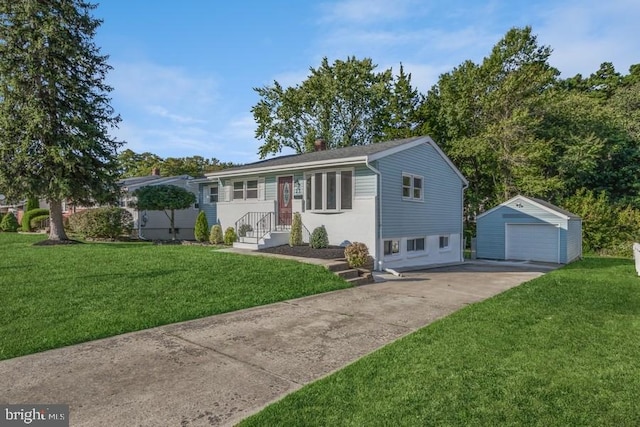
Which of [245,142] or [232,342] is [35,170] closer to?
[232,342]

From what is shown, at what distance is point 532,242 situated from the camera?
17.3 metres

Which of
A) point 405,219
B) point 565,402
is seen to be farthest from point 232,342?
point 405,219

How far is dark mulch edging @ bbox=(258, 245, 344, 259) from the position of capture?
38.6ft

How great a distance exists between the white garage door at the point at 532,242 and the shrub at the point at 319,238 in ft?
34.4

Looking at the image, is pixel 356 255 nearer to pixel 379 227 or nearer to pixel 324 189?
pixel 379 227

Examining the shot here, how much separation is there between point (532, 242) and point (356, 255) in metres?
11.3

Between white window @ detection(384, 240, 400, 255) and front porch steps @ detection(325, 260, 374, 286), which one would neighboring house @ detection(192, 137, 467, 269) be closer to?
white window @ detection(384, 240, 400, 255)

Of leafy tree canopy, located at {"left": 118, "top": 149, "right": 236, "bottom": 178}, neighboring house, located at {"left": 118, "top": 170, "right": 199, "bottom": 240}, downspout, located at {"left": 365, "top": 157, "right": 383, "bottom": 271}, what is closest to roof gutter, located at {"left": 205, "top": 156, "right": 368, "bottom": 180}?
downspout, located at {"left": 365, "top": 157, "right": 383, "bottom": 271}

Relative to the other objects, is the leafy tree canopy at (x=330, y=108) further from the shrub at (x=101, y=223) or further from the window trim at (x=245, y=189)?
the shrub at (x=101, y=223)

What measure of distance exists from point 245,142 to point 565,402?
110ft

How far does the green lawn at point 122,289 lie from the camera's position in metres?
5.27

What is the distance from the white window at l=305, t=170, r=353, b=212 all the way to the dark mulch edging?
1471mm

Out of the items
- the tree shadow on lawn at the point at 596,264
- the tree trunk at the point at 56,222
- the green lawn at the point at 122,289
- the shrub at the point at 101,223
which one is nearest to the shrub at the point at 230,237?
the green lawn at the point at 122,289

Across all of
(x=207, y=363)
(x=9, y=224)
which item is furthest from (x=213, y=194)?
(x=9, y=224)
